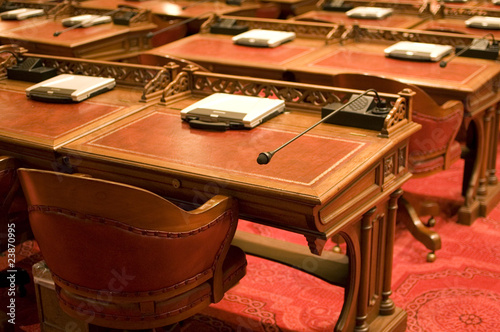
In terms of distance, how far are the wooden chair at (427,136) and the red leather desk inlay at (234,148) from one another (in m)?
0.82

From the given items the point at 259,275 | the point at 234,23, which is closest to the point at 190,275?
the point at 259,275

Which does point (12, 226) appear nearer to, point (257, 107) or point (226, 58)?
point (257, 107)

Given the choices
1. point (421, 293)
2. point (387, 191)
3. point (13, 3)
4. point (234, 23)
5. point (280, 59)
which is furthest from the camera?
point (13, 3)

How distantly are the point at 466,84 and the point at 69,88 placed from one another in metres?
1.89

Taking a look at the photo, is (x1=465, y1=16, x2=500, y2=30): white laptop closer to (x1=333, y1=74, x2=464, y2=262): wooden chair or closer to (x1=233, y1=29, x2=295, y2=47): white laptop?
(x1=233, y1=29, x2=295, y2=47): white laptop

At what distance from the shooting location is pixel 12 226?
2.69 meters

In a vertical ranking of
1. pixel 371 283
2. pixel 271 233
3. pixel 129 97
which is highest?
pixel 129 97

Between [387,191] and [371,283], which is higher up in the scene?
[387,191]

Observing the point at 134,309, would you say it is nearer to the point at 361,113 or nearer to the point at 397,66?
the point at 361,113

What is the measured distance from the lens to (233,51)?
4203 mm

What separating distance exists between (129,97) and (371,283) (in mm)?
1345

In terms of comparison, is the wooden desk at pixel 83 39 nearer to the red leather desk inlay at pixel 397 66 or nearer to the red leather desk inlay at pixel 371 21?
the red leather desk inlay at pixel 371 21

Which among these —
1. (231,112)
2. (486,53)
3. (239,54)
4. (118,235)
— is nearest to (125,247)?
(118,235)

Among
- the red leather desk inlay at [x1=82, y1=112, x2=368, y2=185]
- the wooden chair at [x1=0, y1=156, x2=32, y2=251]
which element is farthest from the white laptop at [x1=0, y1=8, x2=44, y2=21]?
the red leather desk inlay at [x1=82, y1=112, x2=368, y2=185]
